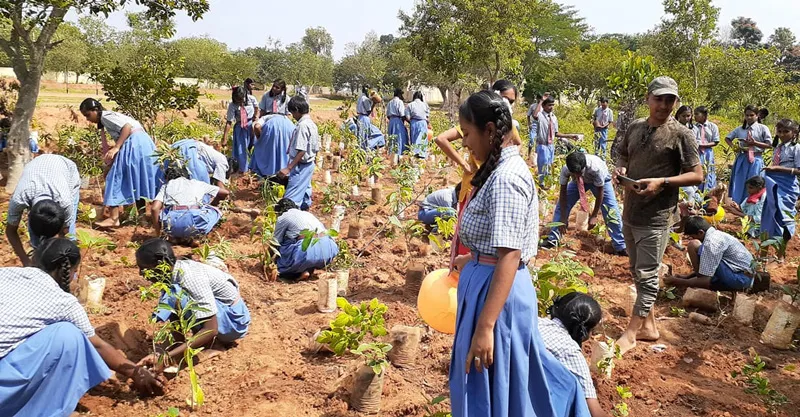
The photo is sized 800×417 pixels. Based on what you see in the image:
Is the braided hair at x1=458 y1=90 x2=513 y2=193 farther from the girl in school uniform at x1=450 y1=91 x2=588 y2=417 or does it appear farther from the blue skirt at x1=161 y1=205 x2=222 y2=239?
the blue skirt at x1=161 y1=205 x2=222 y2=239

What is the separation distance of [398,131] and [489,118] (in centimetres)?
881

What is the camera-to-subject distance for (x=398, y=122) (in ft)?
34.7

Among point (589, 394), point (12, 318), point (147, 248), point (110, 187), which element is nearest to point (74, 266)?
point (147, 248)

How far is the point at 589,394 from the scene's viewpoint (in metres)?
2.44

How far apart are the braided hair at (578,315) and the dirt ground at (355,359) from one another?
60cm

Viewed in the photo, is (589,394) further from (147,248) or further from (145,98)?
(145,98)

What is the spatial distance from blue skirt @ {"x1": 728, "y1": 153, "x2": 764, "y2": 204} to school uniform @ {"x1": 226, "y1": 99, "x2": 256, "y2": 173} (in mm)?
6497

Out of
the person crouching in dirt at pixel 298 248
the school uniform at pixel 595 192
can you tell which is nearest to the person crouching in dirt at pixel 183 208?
the person crouching in dirt at pixel 298 248

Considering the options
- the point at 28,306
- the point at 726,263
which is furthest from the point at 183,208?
the point at 726,263

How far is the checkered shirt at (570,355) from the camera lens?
2.43m

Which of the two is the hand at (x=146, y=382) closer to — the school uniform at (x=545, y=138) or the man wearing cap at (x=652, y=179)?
the man wearing cap at (x=652, y=179)

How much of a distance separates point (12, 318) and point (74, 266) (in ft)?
1.89

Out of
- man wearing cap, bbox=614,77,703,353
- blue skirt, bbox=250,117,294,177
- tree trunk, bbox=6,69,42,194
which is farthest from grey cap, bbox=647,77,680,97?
tree trunk, bbox=6,69,42,194

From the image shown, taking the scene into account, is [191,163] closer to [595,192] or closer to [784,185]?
[595,192]
